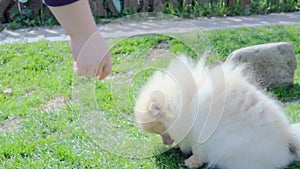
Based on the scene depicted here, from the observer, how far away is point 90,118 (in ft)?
7.84

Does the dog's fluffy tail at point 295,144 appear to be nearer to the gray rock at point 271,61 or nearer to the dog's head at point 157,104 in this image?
the dog's head at point 157,104

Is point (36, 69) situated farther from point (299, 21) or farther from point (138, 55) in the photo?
point (299, 21)

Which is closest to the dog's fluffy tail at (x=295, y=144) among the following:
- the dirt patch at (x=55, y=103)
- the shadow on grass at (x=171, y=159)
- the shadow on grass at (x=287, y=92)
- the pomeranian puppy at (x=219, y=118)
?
the pomeranian puppy at (x=219, y=118)

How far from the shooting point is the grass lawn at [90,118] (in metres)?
2.35

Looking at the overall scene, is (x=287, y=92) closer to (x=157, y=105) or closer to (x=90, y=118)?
(x=157, y=105)

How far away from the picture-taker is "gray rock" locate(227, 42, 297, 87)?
3.21 metres

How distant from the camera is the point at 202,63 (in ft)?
7.45

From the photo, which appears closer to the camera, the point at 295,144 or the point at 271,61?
the point at 295,144

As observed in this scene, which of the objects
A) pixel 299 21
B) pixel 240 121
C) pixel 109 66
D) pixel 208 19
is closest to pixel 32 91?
pixel 240 121

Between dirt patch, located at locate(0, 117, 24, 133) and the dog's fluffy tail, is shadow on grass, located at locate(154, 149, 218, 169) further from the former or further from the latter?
dirt patch, located at locate(0, 117, 24, 133)

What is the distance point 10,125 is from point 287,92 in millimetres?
1758

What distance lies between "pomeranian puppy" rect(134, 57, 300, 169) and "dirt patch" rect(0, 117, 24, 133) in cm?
98

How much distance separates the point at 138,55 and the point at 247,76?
553 mm

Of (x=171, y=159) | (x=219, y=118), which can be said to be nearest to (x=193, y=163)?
(x=171, y=159)
